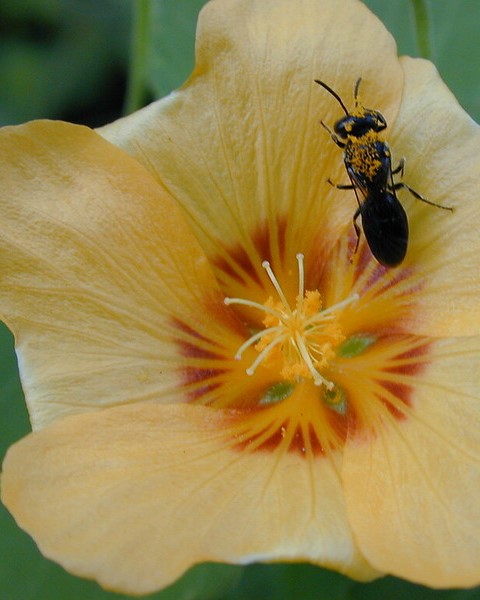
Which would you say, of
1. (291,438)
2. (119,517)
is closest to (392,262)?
(291,438)

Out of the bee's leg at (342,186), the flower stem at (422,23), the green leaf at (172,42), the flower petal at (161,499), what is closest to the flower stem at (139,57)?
the green leaf at (172,42)

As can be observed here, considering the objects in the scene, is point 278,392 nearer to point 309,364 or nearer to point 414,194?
point 309,364

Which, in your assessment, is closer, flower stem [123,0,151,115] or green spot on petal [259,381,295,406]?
green spot on petal [259,381,295,406]

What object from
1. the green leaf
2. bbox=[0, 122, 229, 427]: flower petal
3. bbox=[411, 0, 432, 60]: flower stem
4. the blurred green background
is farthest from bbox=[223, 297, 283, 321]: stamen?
the green leaf

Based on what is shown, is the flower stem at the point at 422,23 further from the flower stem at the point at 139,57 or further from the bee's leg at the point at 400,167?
the flower stem at the point at 139,57

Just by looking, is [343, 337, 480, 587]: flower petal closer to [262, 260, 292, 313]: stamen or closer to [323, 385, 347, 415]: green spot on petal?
[323, 385, 347, 415]: green spot on petal

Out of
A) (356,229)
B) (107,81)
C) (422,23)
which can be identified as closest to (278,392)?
(356,229)
